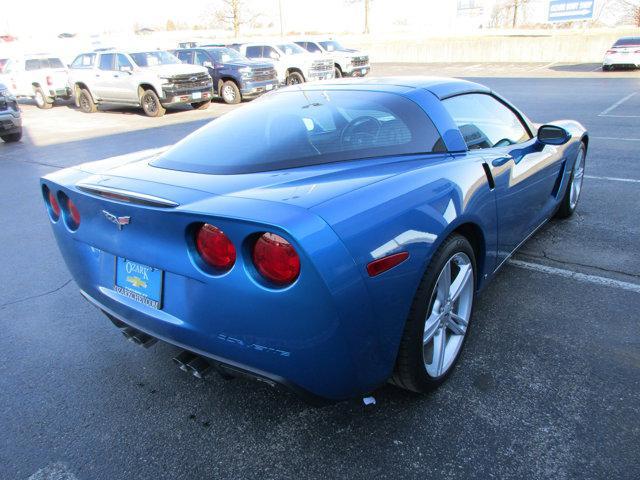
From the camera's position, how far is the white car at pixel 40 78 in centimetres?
1784

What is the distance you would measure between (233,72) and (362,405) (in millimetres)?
15601

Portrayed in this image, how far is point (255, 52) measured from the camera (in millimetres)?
19234

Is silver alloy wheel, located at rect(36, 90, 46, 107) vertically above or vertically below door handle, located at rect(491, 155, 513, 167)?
below

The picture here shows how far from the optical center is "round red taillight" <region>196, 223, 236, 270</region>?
73.7 inches

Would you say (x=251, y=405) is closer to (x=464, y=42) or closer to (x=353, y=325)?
(x=353, y=325)

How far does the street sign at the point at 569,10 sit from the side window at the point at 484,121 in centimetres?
4777

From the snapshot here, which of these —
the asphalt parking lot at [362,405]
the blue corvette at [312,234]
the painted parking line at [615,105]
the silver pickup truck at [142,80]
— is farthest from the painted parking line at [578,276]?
the silver pickup truck at [142,80]

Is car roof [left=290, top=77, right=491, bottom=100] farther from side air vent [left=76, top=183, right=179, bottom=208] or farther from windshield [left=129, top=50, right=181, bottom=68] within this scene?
windshield [left=129, top=50, right=181, bottom=68]

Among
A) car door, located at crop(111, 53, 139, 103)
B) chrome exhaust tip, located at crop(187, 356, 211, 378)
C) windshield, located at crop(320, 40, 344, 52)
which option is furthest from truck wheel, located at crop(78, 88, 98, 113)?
chrome exhaust tip, located at crop(187, 356, 211, 378)

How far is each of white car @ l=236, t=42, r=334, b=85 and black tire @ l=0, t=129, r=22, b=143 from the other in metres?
9.68

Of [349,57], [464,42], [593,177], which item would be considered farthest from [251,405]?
[464,42]

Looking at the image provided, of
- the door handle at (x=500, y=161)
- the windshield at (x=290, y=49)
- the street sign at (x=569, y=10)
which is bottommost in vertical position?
the door handle at (x=500, y=161)

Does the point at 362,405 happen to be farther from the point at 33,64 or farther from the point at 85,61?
the point at 33,64

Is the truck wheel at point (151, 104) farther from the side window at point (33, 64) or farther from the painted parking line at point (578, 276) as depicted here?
the painted parking line at point (578, 276)
